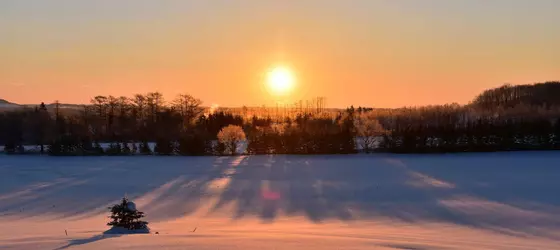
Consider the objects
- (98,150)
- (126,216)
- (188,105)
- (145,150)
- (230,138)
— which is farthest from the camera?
(188,105)

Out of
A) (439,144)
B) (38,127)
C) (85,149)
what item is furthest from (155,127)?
(439,144)

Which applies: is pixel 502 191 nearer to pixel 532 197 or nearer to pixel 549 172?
pixel 532 197

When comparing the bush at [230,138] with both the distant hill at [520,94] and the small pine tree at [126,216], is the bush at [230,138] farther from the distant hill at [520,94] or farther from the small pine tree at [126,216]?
the distant hill at [520,94]

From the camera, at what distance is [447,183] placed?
2219cm

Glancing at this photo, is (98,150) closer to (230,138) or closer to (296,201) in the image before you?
(230,138)

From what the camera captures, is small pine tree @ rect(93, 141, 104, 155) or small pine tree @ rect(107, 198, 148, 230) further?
small pine tree @ rect(93, 141, 104, 155)

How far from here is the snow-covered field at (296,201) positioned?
937 centimetres

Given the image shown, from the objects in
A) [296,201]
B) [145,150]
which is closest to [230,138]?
[145,150]

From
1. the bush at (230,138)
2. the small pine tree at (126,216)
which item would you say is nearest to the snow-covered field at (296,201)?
the small pine tree at (126,216)

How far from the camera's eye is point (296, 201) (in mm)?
18875

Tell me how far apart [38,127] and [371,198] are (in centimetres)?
3679

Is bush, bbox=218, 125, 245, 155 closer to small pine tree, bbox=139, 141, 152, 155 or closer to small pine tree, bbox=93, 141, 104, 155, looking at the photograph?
small pine tree, bbox=139, 141, 152, 155

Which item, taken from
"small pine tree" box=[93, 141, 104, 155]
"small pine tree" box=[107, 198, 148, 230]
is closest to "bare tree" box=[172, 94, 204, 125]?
"small pine tree" box=[93, 141, 104, 155]

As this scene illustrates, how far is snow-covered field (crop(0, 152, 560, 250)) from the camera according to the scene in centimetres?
937
